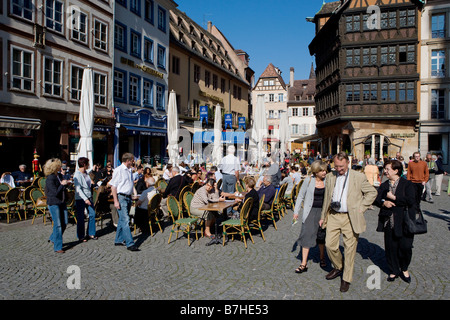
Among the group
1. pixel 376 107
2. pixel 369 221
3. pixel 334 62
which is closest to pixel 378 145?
pixel 376 107

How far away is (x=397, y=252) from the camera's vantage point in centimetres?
542

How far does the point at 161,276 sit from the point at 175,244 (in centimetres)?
207

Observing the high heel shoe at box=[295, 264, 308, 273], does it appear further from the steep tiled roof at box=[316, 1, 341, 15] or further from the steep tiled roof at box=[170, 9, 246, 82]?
the steep tiled roof at box=[316, 1, 341, 15]

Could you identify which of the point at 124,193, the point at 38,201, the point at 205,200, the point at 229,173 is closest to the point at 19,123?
the point at 38,201

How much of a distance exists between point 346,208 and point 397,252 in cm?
119

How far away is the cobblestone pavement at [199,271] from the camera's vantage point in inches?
193

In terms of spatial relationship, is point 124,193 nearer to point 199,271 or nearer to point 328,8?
point 199,271

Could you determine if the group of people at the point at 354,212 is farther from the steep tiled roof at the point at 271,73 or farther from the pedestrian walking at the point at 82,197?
the steep tiled roof at the point at 271,73

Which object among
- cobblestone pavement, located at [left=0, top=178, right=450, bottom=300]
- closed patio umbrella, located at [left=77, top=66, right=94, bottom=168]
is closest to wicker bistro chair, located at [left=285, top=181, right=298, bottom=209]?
cobblestone pavement, located at [left=0, top=178, right=450, bottom=300]

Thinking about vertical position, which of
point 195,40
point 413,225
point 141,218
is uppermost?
point 195,40

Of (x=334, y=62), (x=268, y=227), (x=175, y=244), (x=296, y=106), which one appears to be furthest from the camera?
(x=296, y=106)

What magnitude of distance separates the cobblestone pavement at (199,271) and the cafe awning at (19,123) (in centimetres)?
803

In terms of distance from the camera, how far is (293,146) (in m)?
65.1

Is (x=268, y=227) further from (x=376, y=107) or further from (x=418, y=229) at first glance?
(x=376, y=107)
